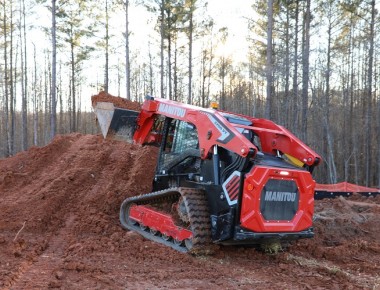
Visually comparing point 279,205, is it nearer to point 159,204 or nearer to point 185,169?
point 185,169

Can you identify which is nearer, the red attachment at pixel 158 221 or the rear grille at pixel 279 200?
the rear grille at pixel 279 200

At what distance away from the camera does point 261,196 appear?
5.98 m

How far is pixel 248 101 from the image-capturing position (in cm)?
4584

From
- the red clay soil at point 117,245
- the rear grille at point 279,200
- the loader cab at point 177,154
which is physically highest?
the loader cab at point 177,154

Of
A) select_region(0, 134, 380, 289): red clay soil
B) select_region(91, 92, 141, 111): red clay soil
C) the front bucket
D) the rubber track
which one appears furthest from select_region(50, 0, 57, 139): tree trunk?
the rubber track

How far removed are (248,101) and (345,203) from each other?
117 ft

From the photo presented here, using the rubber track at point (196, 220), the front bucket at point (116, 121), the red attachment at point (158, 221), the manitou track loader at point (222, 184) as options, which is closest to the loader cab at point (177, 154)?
the manitou track loader at point (222, 184)

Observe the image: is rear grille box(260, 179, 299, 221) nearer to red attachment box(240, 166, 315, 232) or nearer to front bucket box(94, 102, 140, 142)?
red attachment box(240, 166, 315, 232)

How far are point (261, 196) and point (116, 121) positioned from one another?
138 inches

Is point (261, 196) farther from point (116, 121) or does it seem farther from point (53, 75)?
point (53, 75)

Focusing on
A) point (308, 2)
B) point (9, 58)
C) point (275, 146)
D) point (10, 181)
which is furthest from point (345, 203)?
point (9, 58)

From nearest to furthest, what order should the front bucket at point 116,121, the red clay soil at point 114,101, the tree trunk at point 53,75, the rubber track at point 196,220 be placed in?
the rubber track at point 196,220 < the front bucket at point 116,121 < the red clay soil at point 114,101 < the tree trunk at point 53,75

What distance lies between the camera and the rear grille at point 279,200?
19.8 feet

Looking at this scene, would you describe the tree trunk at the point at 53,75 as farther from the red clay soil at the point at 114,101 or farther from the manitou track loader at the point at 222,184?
the manitou track loader at the point at 222,184
